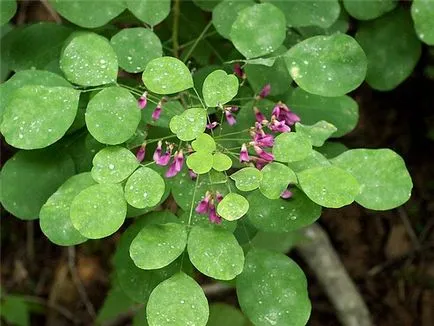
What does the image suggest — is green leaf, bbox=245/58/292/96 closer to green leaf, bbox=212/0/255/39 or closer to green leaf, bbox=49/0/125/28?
green leaf, bbox=212/0/255/39

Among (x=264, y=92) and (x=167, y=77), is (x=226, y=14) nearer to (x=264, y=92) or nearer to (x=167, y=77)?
(x=264, y=92)

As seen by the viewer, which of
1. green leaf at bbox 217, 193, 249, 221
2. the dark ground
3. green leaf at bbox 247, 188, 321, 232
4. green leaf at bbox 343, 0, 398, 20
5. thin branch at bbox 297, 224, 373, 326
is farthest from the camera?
the dark ground

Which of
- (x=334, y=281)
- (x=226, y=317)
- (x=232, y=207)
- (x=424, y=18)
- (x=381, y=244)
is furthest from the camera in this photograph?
(x=381, y=244)

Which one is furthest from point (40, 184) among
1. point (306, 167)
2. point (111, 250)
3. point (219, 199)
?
point (111, 250)

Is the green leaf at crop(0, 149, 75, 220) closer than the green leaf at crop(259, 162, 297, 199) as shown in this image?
No

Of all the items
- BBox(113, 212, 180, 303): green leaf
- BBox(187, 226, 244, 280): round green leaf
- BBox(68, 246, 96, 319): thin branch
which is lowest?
BBox(68, 246, 96, 319): thin branch

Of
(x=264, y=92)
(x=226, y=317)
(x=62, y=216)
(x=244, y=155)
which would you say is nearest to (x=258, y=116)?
(x=264, y=92)

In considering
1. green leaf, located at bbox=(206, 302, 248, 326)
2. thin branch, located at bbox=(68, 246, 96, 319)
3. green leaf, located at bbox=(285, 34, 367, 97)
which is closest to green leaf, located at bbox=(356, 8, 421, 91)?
green leaf, located at bbox=(285, 34, 367, 97)
